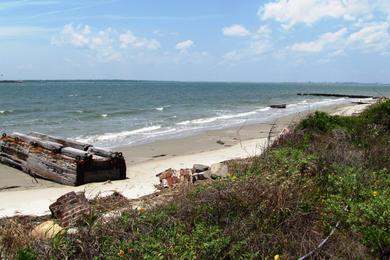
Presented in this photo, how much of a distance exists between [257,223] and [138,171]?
8229 mm

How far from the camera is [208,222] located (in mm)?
5238

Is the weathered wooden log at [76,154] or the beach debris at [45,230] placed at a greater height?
the beach debris at [45,230]

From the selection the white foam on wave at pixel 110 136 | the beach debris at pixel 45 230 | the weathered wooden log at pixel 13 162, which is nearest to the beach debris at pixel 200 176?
the beach debris at pixel 45 230

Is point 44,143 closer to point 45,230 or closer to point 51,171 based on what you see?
point 51,171

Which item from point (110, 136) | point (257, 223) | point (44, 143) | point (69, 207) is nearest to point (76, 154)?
point (44, 143)

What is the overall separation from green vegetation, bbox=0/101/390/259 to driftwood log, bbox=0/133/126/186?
5.64m

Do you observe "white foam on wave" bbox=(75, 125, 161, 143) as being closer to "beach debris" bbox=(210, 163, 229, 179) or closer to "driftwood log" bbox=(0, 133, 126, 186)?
"driftwood log" bbox=(0, 133, 126, 186)

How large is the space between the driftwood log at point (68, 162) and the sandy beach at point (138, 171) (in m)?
0.23

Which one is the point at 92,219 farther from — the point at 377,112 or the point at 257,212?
the point at 377,112

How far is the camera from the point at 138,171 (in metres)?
13.0

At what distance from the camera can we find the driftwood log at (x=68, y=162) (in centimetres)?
1140

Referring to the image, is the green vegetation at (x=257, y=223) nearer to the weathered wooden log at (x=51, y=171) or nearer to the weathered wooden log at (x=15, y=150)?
the weathered wooden log at (x=51, y=171)

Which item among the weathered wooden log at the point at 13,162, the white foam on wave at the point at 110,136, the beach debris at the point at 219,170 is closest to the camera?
the beach debris at the point at 219,170

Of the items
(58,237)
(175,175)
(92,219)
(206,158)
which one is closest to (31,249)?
(58,237)
